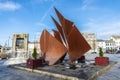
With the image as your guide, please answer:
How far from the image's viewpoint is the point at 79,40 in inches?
628

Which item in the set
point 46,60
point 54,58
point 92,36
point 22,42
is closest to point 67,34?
point 54,58

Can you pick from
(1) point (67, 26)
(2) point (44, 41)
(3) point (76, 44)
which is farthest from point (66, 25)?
(2) point (44, 41)

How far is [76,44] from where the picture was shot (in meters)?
16.1

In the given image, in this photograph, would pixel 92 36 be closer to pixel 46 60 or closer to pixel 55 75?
pixel 46 60

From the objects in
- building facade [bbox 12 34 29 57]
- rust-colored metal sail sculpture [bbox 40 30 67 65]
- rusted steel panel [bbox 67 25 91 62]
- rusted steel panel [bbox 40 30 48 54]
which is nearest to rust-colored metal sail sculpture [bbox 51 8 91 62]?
rusted steel panel [bbox 67 25 91 62]

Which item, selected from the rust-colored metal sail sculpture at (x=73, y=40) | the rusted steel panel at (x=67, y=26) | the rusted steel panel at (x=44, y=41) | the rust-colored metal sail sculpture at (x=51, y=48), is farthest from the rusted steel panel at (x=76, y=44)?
the rusted steel panel at (x=44, y=41)

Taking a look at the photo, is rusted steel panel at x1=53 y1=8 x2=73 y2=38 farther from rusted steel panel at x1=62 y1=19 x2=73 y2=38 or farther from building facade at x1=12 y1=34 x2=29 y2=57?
building facade at x1=12 y1=34 x2=29 y2=57

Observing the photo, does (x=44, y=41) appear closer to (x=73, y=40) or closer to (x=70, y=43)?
(x=70, y=43)

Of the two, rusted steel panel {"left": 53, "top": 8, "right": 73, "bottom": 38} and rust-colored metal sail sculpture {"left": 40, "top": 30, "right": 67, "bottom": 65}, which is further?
rust-colored metal sail sculpture {"left": 40, "top": 30, "right": 67, "bottom": 65}

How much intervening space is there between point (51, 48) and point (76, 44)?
3.57m

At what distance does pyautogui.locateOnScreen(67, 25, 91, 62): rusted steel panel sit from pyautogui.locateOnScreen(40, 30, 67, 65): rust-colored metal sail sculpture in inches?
42.0

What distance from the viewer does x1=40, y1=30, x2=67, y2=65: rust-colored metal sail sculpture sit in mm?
17250

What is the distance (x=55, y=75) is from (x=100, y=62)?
7.90m

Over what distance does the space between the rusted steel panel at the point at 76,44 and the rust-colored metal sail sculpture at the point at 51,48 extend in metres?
1.07
